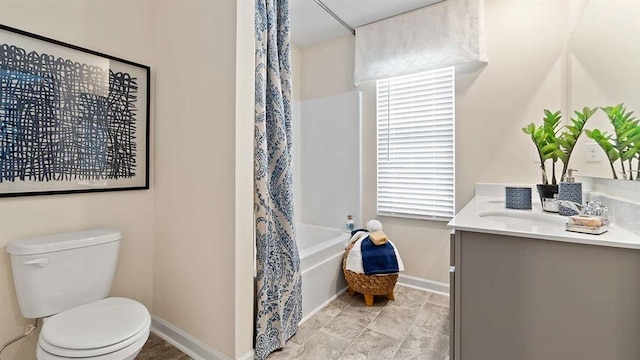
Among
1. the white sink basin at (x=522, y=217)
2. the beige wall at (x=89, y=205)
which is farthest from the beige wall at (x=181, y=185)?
the white sink basin at (x=522, y=217)

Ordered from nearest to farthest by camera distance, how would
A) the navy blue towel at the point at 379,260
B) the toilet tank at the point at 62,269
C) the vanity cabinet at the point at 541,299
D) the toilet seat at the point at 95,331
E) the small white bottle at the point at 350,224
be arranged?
the vanity cabinet at the point at 541,299 → the toilet seat at the point at 95,331 → the toilet tank at the point at 62,269 → the navy blue towel at the point at 379,260 → the small white bottle at the point at 350,224

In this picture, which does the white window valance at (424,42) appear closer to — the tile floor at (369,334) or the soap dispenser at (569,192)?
the soap dispenser at (569,192)

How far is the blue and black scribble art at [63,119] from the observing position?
1389mm

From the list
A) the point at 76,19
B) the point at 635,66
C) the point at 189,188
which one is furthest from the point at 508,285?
the point at 76,19

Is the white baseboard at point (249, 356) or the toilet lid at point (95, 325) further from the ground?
the toilet lid at point (95, 325)

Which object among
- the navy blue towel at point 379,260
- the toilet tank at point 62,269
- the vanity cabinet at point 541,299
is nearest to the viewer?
the vanity cabinet at point 541,299

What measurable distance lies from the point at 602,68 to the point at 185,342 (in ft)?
9.19

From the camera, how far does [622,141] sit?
1258 mm

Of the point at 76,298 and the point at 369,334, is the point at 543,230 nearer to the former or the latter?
the point at 369,334

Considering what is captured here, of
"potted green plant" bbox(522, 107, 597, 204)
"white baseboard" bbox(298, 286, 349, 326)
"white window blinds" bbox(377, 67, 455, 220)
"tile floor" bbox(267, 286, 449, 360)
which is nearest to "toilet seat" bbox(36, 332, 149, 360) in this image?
"tile floor" bbox(267, 286, 449, 360)

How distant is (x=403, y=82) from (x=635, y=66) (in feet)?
5.23

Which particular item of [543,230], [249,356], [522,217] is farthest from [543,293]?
[249,356]

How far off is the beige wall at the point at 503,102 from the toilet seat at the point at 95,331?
2134 mm

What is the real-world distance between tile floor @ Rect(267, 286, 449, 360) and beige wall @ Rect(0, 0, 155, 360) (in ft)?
3.63
